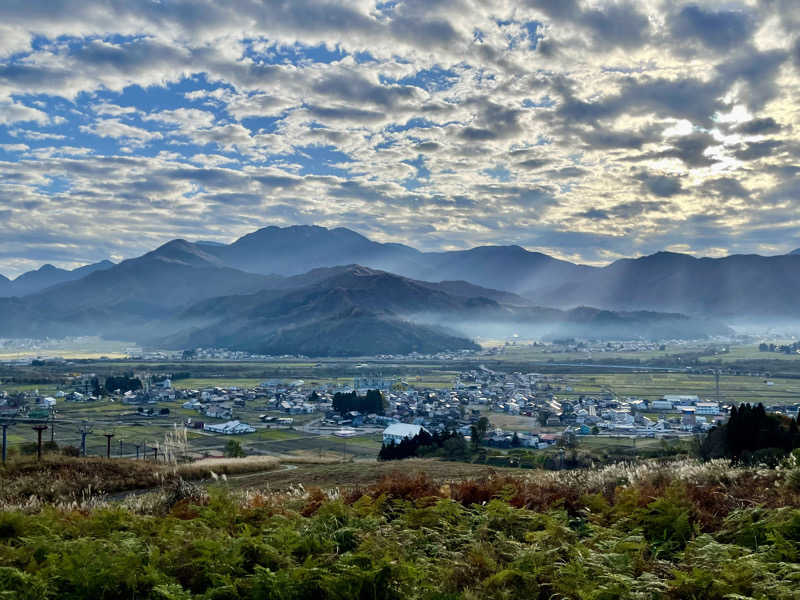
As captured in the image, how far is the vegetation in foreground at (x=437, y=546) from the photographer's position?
684 centimetres

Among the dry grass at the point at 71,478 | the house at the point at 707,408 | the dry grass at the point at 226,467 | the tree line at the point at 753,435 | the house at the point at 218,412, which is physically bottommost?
the house at the point at 218,412

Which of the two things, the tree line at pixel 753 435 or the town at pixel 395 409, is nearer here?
the tree line at pixel 753 435

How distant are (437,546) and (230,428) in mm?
83753

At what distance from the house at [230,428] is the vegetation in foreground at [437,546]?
3038 inches

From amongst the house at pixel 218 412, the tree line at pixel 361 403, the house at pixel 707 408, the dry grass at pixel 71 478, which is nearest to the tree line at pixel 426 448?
the dry grass at pixel 71 478

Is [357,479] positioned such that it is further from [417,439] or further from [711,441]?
[417,439]

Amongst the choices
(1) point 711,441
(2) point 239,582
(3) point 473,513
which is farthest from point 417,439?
(2) point 239,582

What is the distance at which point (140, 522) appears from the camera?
10.0 meters

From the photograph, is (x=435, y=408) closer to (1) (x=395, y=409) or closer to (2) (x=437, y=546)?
(1) (x=395, y=409)

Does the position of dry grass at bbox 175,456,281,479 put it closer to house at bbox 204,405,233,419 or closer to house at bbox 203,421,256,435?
house at bbox 203,421,256,435

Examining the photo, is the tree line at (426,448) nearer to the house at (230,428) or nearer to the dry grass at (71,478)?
the dry grass at (71,478)

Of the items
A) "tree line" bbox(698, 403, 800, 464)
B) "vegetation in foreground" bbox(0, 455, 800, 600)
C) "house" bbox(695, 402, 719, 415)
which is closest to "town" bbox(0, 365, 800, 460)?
"house" bbox(695, 402, 719, 415)

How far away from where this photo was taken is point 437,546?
8.30 metres

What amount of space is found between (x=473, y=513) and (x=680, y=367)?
182 m
